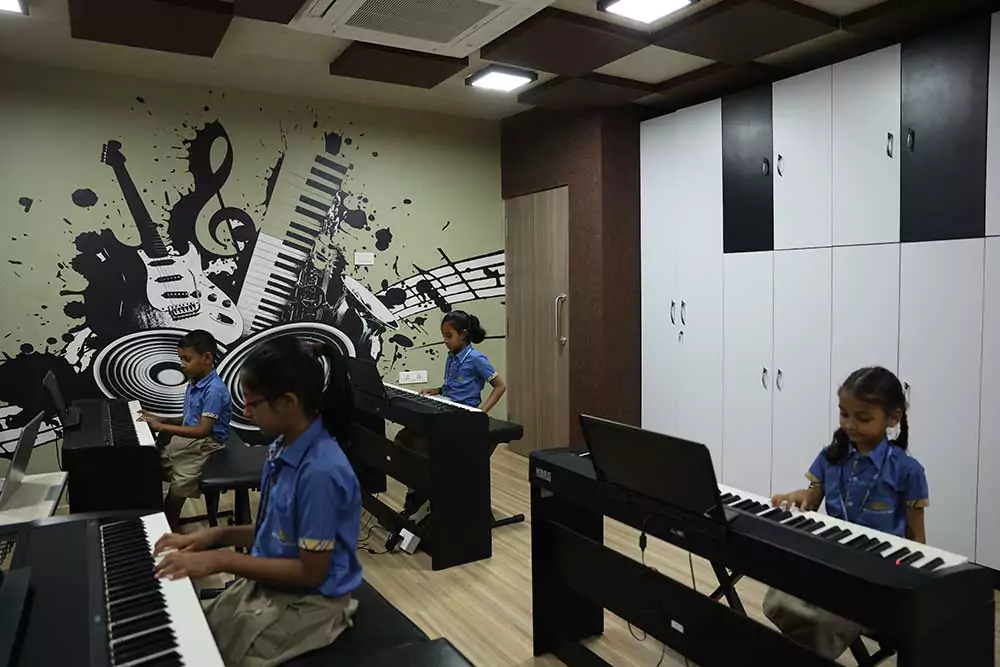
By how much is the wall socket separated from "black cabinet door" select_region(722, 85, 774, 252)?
2.48 m

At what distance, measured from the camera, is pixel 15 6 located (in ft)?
10.1

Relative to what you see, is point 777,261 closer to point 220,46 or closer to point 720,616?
point 720,616

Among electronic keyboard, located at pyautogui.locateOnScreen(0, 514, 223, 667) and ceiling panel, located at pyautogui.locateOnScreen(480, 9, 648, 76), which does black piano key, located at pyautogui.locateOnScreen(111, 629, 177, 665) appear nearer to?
electronic keyboard, located at pyautogui.locateOnScreen(0, 514, 223, 667)

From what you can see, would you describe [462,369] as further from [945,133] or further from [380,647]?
[945,133]

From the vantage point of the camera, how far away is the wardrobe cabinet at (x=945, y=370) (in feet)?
9.87

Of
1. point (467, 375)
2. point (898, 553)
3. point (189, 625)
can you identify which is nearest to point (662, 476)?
point (898, 553)

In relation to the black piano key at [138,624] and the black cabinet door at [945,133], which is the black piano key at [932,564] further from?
the black cabinet door at [945,133]

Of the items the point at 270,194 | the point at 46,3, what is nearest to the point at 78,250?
the point at 270,194

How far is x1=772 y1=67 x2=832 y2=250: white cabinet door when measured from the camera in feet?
11.8

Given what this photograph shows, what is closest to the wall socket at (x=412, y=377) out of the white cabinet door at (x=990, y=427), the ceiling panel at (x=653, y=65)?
the ceiling panel at (x=653, y=65)

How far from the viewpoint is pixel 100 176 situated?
423cm

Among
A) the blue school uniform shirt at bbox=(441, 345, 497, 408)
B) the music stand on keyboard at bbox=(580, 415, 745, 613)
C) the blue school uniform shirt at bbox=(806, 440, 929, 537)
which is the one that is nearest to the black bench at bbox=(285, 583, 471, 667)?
the music stand on keyboard at bbox=(580, 415, 745, 613)

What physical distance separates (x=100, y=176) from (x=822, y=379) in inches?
173

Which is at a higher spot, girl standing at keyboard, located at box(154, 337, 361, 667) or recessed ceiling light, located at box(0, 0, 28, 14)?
recessed ceiling light, located at box(0, 0, 28, 14)
